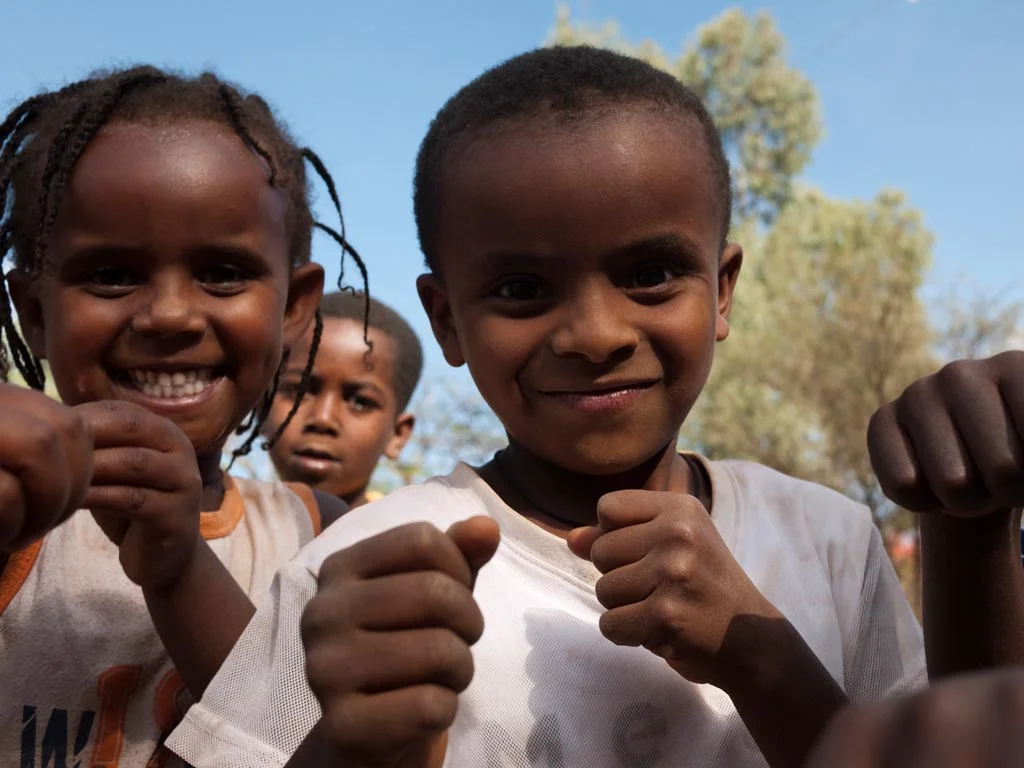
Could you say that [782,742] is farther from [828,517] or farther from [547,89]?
[547,89]

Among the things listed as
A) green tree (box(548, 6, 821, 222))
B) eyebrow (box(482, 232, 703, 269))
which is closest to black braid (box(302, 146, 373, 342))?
eyebrow (box(482, 232, 703, 269))

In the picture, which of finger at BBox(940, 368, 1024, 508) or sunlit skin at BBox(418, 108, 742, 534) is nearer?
finger at BBox(940, 368, 1024, 508)

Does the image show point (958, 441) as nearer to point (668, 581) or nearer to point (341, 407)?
point (668, 581)

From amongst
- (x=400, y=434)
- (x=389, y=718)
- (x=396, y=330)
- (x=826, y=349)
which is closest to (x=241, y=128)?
(x=389, y=718)

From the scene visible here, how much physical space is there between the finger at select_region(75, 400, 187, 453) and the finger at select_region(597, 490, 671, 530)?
65cm

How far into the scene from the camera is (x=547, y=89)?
1802mm

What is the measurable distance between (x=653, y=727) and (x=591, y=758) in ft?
0.35

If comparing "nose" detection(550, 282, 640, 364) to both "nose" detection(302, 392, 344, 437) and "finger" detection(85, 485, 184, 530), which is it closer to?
"finger" detection(85, 485, 184, 530)

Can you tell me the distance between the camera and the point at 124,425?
150 centimetres

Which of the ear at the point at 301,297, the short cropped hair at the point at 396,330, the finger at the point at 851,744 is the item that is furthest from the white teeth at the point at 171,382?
the short cropped hair at the point at 396,330

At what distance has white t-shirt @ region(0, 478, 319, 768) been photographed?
79.9 inches

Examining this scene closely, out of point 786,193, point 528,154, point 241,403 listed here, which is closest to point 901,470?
point 528,154

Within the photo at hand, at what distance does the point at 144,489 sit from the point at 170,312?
1.78ft

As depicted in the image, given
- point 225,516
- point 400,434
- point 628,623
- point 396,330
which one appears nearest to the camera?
point 628,623
